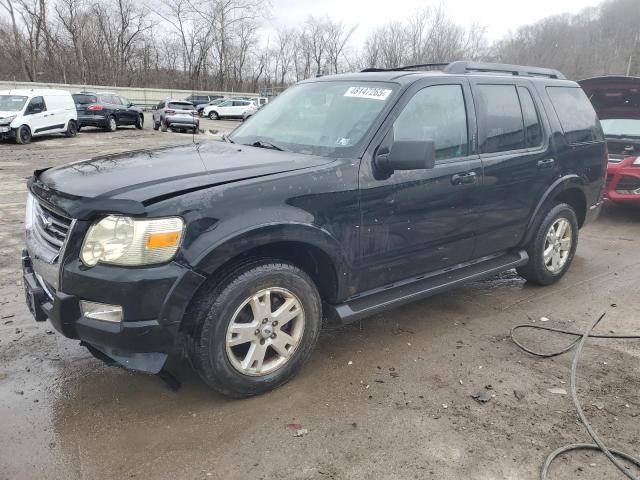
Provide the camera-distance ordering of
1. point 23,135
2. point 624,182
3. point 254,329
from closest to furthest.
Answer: point 254,329
point 624,182
point 23,135

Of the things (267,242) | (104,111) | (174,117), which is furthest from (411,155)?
(174,117)

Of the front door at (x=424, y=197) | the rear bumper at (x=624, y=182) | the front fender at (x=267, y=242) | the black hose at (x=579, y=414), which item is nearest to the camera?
the black hose at (x=579, y=414)

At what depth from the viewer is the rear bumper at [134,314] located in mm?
2531

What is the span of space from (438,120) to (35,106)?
17931mm

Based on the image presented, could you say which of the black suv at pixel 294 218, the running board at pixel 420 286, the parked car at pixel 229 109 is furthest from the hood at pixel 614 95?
the parked car at pixel 229 109

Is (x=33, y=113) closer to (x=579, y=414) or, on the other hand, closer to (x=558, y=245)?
(x=558, y=245)

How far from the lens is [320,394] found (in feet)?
10.3

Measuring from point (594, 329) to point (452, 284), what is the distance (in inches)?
49.3

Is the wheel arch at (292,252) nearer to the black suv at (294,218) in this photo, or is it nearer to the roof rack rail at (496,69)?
the black suv at (294,218)

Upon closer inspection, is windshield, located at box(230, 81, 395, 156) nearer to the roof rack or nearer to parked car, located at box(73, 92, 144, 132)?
the roof rack

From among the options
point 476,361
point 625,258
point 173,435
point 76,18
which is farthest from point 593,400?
point 76,18

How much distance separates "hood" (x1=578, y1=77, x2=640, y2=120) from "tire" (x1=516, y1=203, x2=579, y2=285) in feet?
12.7

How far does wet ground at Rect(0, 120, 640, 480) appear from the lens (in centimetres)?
251

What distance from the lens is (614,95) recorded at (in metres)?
8.25
